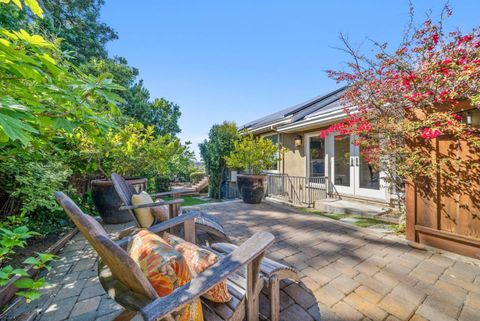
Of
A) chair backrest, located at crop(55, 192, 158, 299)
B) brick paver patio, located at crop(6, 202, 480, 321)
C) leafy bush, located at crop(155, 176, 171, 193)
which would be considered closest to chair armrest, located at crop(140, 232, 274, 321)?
chair backrest, located at crop(55, 192, 158, 299)

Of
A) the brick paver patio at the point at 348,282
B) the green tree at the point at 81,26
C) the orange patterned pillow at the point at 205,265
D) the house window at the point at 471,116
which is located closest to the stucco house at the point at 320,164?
the house window at the point at 471,116

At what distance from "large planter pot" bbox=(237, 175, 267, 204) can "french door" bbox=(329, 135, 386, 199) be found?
219 cm

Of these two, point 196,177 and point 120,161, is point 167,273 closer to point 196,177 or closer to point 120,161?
point 120,161

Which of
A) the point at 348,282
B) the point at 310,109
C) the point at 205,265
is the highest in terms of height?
the point at 310,109

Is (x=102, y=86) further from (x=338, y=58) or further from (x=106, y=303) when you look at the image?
(x=338, y=58)

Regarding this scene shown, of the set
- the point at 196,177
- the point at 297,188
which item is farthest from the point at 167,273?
the point at 196,177

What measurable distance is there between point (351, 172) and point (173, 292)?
233 inches

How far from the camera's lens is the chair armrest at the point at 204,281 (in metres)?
0.76

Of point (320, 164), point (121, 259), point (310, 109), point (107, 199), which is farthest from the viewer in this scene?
point (310, 109)

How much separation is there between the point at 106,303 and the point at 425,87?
4.65 meters

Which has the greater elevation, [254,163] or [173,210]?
[254,163]

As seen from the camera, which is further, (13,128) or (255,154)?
(255,154)

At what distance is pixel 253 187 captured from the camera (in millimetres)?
6047

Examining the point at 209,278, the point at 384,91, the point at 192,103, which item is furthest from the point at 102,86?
the point at 192,103
